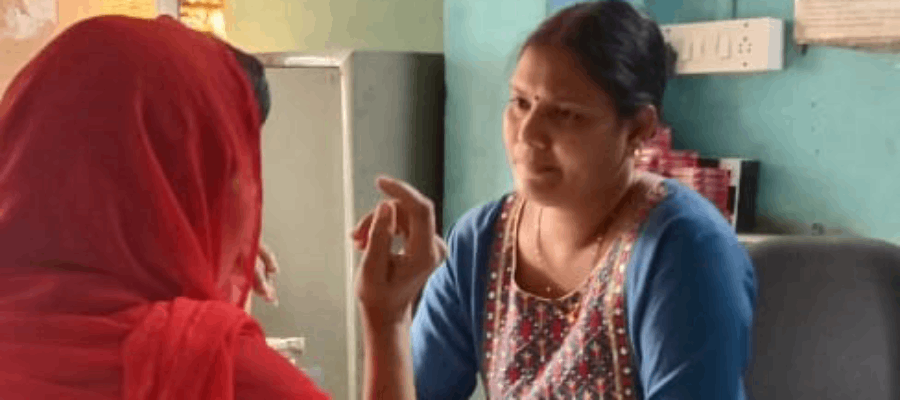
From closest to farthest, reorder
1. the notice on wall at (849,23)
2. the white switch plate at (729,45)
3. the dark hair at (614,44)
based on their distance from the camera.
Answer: the dark hair at (614,44) < the notice on wall at (849,23) < the white switch plate at (729,45)

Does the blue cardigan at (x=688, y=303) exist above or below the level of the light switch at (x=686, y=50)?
below

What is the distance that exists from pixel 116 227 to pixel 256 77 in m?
0.27

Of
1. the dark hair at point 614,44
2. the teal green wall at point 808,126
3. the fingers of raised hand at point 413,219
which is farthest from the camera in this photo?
the teal green wall at point 808,126

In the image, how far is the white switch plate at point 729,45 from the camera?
80.7 inches

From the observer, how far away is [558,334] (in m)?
1.25

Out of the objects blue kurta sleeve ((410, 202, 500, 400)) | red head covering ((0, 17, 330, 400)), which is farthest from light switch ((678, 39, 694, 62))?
red head covering ((0, 17, 330, 400))

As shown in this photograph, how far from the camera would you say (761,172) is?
7.02 ft

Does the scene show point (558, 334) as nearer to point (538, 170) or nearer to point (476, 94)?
point (538, 170)

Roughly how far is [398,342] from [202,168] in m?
0.28

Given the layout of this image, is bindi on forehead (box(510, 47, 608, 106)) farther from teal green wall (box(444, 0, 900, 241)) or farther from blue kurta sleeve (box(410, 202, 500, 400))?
teal green wall (box(444, 0, 900, 241))

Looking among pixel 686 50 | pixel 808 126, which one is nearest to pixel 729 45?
pixel 686 50

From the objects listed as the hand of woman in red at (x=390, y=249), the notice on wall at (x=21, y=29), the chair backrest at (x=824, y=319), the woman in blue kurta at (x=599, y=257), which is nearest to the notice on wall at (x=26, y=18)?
the notice on wall at (x=21, y=29)

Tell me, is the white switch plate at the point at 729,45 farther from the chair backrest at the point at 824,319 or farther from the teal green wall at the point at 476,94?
the chair backrest at the point at 824,319

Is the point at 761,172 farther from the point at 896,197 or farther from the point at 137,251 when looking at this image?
the point at 137,251
